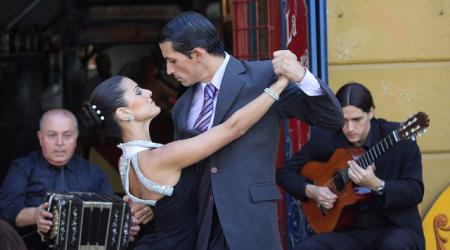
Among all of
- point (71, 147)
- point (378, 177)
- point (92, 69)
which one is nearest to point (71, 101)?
point (92, 69)

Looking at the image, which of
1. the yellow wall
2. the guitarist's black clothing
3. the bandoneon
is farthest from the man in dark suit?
the yellow wall

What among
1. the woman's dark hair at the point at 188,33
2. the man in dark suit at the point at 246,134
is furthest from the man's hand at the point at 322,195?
the woman's dark hair at the point at 188,33

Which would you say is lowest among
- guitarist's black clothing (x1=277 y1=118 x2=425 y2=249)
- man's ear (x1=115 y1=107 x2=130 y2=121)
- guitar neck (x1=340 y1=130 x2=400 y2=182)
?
guitarist's black clothing (x1=277 y1=118 x2=425 y2=249)

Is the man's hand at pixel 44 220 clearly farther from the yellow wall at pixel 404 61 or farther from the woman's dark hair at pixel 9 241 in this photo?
the yellow wall at pixel 404 61

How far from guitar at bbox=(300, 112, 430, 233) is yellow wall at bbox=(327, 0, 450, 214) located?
0.83m

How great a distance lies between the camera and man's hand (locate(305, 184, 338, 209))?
5.34 meters

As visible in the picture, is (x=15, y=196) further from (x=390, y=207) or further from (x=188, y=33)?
(x=188, y=33)

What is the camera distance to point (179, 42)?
366 centimetres

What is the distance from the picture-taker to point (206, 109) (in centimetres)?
380

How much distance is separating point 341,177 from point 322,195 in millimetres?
140

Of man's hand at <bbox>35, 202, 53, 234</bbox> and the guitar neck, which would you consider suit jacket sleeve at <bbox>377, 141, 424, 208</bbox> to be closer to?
the guitar neck

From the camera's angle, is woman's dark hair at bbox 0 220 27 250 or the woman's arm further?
the woman's arm

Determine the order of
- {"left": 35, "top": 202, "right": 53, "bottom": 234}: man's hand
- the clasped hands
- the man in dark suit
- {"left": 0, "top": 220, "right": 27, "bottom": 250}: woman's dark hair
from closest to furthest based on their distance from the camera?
{"left": 0, "top": 220, "right": 27, "bottom": 250}: woman's dark hair < the man in dark suit < the clasped hands < {"left": 35, "top": 202, "right": 53, "bottom": 234}: man's hand

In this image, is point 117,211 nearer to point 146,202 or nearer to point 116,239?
point 116,239
